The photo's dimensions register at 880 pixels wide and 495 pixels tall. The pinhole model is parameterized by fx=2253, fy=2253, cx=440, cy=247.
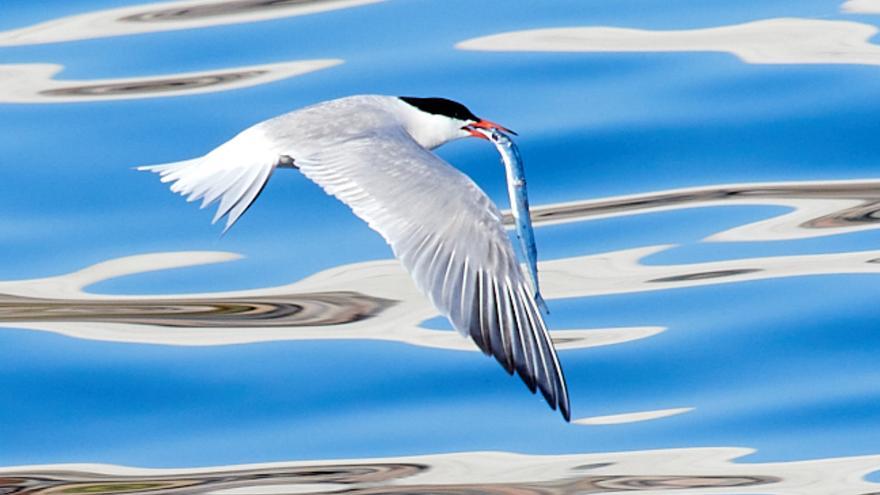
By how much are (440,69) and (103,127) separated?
1303 mm

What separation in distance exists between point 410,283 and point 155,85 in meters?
1.56

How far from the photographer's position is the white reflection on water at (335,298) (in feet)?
24.9

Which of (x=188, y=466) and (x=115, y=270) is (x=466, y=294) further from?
(x=115, y=270)

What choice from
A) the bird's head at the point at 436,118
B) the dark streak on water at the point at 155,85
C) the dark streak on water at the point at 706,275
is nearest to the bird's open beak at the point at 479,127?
the bird's head at the point at 436,118

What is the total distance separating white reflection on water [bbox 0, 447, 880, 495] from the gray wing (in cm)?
106

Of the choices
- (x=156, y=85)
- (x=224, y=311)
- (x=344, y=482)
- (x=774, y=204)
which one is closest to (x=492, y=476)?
(x=344, y=482)

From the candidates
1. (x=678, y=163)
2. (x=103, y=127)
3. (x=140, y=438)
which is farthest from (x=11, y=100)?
(x=678, y=163)

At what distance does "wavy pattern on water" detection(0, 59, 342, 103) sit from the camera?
8656 mm

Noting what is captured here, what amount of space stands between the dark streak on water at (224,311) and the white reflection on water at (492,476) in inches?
33.1

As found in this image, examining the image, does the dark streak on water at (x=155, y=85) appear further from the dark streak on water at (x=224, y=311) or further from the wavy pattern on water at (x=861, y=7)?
the wavy pattern on water at (x=861, y=7)

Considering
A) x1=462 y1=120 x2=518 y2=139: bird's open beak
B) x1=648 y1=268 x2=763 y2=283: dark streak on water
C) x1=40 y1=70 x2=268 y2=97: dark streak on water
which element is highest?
x1=40 y1=70 x2=268 y2=97: dark streak on water

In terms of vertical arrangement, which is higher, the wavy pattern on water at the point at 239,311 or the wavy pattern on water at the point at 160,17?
the wavy pattern on water at the point at 160,17

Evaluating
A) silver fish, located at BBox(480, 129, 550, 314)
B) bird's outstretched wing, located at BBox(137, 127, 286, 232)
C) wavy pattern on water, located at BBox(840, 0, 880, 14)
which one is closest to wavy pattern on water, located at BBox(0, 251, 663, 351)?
bird's outstretched wing, located at BBox(137, 127, 286, 232)

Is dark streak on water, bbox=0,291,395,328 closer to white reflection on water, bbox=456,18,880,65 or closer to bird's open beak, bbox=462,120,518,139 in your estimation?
bird's open beak, bbox=462,120,518,139
